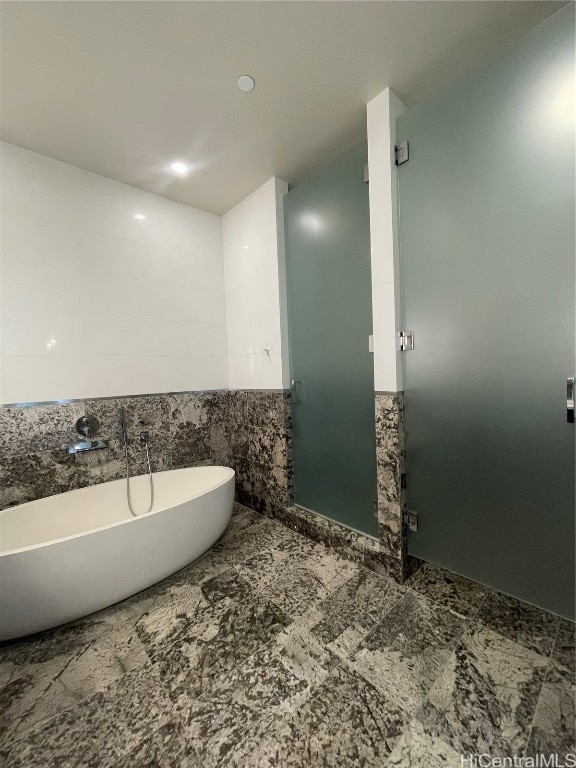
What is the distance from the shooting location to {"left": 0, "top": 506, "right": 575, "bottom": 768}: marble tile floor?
0.89m

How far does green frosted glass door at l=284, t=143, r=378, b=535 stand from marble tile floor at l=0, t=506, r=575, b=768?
57cm

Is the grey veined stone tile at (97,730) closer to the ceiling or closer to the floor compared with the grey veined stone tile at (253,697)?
closer to the floor

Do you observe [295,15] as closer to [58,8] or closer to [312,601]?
[58,8]

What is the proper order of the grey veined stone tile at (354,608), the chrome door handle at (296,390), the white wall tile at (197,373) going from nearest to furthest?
1. the grey veined stone tile at (354,608)
2. the chrome door handle at (296,390)
3. the white wall tile at (197,373)

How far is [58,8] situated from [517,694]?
10.1 feet

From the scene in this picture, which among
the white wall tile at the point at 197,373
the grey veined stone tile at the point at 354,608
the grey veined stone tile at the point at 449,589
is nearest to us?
the grey veined stone tile at the point at 354,608

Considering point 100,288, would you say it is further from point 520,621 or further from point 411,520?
point 520,621

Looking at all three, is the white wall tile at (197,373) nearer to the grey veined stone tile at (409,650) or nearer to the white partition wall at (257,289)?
the white partition wall at (257,289)

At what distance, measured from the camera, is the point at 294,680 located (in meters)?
1.08

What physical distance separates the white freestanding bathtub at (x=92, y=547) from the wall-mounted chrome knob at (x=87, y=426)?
38 centimetres

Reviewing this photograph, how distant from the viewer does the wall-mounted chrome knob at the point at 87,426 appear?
1.98 m

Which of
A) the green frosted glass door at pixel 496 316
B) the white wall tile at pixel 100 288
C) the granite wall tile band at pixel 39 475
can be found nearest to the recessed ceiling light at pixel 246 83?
the green frosted glass door at pixel 496 316

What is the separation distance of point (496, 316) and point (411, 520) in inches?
44.6

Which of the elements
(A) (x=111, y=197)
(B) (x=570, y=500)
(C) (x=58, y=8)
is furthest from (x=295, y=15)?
(B) (x=570, y=500)
